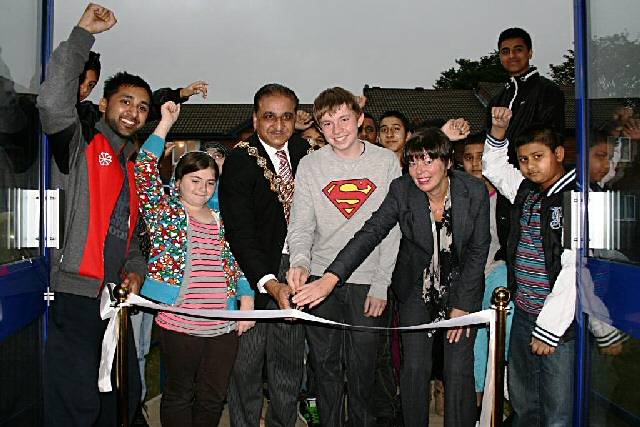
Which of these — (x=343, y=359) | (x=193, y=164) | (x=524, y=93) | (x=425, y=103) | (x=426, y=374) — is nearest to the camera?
(x=426, y=374)

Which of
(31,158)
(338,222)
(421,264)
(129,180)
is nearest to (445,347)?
(421,264)

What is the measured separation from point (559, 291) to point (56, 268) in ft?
9.07

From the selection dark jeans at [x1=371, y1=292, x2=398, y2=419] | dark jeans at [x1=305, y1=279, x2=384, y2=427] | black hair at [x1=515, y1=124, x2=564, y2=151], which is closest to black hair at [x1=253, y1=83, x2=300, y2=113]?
dark jeans at [x1=305, y1=279, x2=384, y2=427]

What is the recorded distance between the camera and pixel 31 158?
3.90 metres

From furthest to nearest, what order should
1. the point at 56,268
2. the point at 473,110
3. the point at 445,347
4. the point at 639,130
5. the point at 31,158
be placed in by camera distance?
the point at 473,110, the point at 445,347, the point at 56,268, the point at 31,158, the point at 639,130

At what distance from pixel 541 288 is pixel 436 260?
Answer: 2.12 feet

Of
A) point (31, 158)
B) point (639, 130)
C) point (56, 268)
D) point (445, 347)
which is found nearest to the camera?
point (639, 130)

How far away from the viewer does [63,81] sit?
387 centimetres

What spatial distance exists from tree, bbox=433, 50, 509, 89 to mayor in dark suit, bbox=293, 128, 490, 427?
208 ft

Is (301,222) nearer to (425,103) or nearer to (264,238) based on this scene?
(264,238)

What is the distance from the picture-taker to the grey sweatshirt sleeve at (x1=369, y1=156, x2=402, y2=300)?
14.7 feet

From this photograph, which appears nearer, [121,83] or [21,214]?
[21,214]

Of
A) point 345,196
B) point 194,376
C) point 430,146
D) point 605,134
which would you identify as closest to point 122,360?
point 194,376

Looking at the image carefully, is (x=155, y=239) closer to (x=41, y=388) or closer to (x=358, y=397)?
(x=41, y=388)
